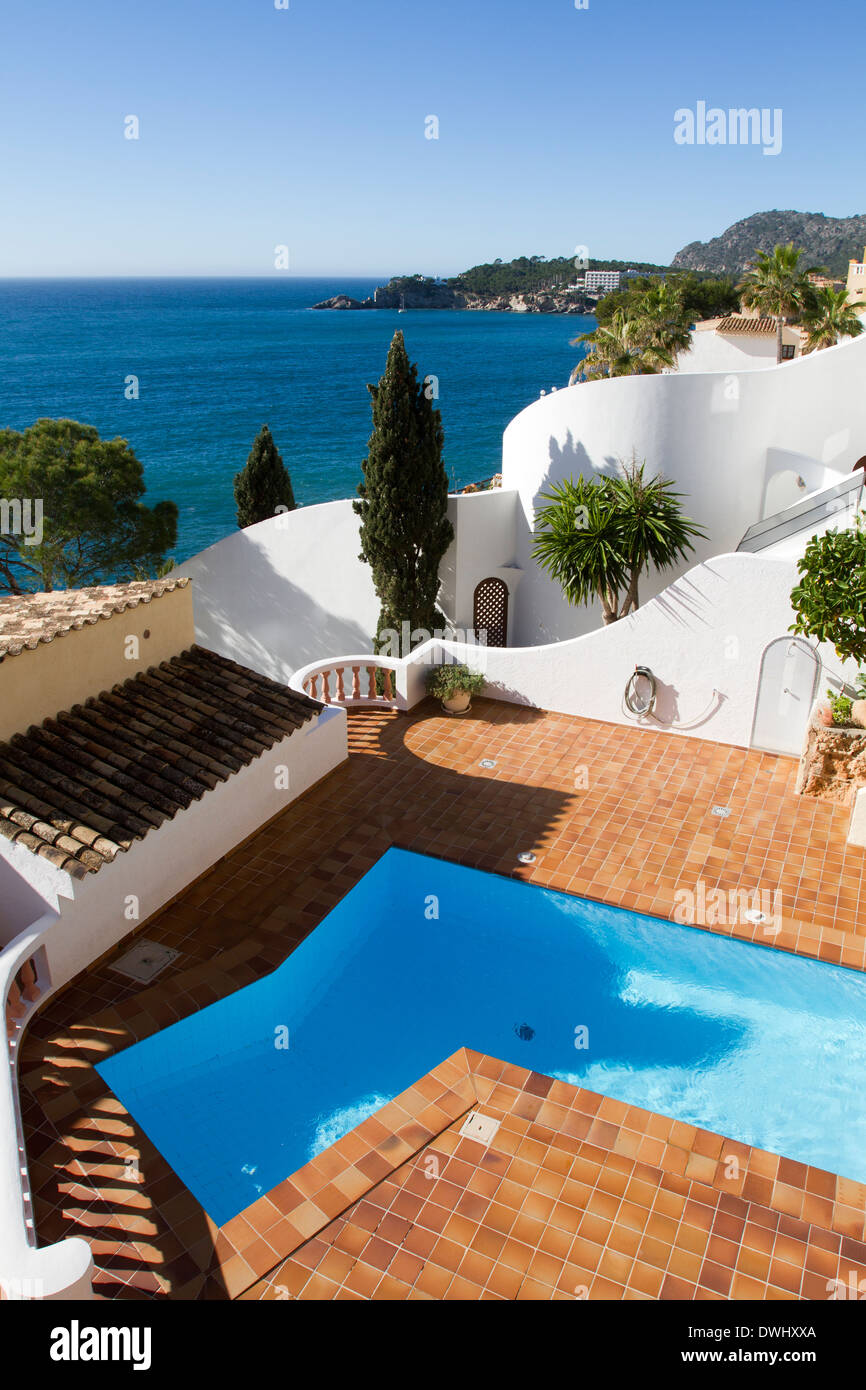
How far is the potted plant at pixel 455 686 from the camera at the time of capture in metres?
15.1

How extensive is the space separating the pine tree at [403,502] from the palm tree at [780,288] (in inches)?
1117

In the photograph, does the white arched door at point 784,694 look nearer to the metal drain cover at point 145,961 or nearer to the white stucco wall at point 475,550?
the white stucco wall at point 475,550

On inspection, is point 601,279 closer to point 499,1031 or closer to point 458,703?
point 458,703

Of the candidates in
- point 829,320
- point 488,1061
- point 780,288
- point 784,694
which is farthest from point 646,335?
point 488,1061

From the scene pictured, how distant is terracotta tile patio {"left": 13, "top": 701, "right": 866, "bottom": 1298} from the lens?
638cm

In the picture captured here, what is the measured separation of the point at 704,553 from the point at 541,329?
164 meters

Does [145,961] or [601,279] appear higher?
[601,279]

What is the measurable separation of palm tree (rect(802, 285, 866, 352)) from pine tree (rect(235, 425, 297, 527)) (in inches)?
1043

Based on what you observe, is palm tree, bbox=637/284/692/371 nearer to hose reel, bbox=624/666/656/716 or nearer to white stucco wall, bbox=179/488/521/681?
white stucco wall, bbox=179/488/521/681

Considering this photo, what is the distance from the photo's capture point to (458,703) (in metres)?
15.2

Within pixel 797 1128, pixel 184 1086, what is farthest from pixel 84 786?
pixel 797 1128

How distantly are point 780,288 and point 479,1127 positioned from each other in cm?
4209

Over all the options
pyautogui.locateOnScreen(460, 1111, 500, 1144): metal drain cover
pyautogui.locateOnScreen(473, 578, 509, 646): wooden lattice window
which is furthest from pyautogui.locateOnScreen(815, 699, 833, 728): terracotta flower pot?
pyautogui.locateOnScreen(473, 578, 509, 646): wooden lattice window

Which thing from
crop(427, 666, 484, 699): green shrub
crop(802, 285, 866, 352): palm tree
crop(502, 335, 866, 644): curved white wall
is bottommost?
crop(427, 666, 484, 699): green shrub
